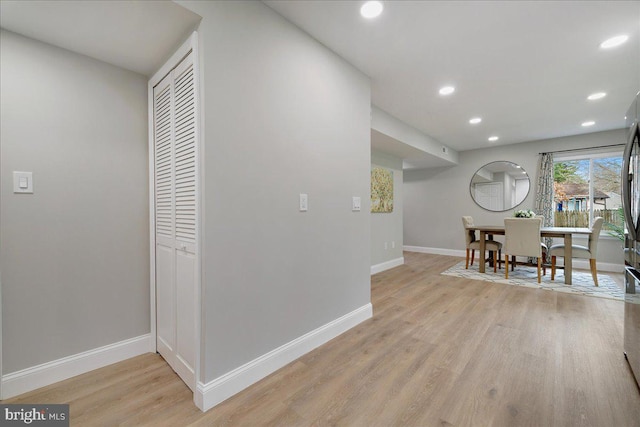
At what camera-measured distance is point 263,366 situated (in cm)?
175

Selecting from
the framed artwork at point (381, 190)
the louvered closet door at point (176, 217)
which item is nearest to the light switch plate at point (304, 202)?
the louvered closet door at point (176, 217)

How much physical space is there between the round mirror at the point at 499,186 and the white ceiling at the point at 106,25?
6562 mm

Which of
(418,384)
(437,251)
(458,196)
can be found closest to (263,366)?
(418,384)

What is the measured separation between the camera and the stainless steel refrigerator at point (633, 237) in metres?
1.65

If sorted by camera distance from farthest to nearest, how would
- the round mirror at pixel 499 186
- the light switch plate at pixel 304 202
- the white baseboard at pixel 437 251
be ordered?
the white baseboard at pixel 437 251, the round mirror at pixel 499 186, the light switch plate at pixel 304 202

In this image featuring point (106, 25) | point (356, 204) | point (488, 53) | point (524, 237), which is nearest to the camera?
point (106, 25)

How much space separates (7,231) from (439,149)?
243 inches

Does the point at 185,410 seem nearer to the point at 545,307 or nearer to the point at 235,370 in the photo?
the point at 235,370

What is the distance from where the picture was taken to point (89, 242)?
184 cm

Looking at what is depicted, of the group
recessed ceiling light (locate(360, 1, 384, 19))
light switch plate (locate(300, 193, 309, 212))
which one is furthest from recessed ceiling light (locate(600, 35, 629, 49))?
light switch plate (locate(300, 193, 309, 212))

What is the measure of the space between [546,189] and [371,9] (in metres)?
5.69

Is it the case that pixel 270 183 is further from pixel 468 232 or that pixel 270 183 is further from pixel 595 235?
pixel 595 235

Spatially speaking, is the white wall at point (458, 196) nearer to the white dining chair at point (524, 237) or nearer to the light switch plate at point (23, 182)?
the white dining chair at point (524, 237)

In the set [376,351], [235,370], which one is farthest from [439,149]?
[235,370]
